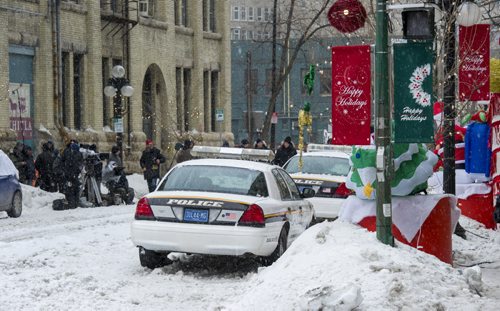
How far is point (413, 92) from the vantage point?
1307 cm

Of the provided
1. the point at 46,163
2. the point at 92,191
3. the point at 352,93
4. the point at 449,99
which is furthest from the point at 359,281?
the point at 46,163

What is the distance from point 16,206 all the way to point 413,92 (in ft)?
45.5

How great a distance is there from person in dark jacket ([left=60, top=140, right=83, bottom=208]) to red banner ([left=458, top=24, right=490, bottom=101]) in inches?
465

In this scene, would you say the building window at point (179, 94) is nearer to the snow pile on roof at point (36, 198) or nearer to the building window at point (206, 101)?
the building window at point (206, 101)

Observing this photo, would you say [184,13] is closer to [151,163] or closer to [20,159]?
[151,163]

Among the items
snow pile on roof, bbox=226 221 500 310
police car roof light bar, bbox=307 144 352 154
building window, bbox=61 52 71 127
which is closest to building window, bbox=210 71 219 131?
building window, bbox=61 52 71 127

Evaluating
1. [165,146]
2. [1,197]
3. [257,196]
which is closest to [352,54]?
[257,196]

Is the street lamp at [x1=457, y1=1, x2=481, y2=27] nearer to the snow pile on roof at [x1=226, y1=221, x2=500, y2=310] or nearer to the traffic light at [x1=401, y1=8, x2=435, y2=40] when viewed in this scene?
the traffic light at [x1=401, y1=8, x2=435, y2=40]

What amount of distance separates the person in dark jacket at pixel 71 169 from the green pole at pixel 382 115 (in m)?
15.4

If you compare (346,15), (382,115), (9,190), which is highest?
(346,15)

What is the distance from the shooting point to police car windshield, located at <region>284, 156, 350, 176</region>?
71.8ft

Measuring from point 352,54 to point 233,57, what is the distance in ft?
217

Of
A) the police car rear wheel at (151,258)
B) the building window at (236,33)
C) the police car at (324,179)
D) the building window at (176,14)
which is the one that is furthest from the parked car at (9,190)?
the building window at (236,33)

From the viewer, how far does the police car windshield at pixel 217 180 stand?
48.0ft
